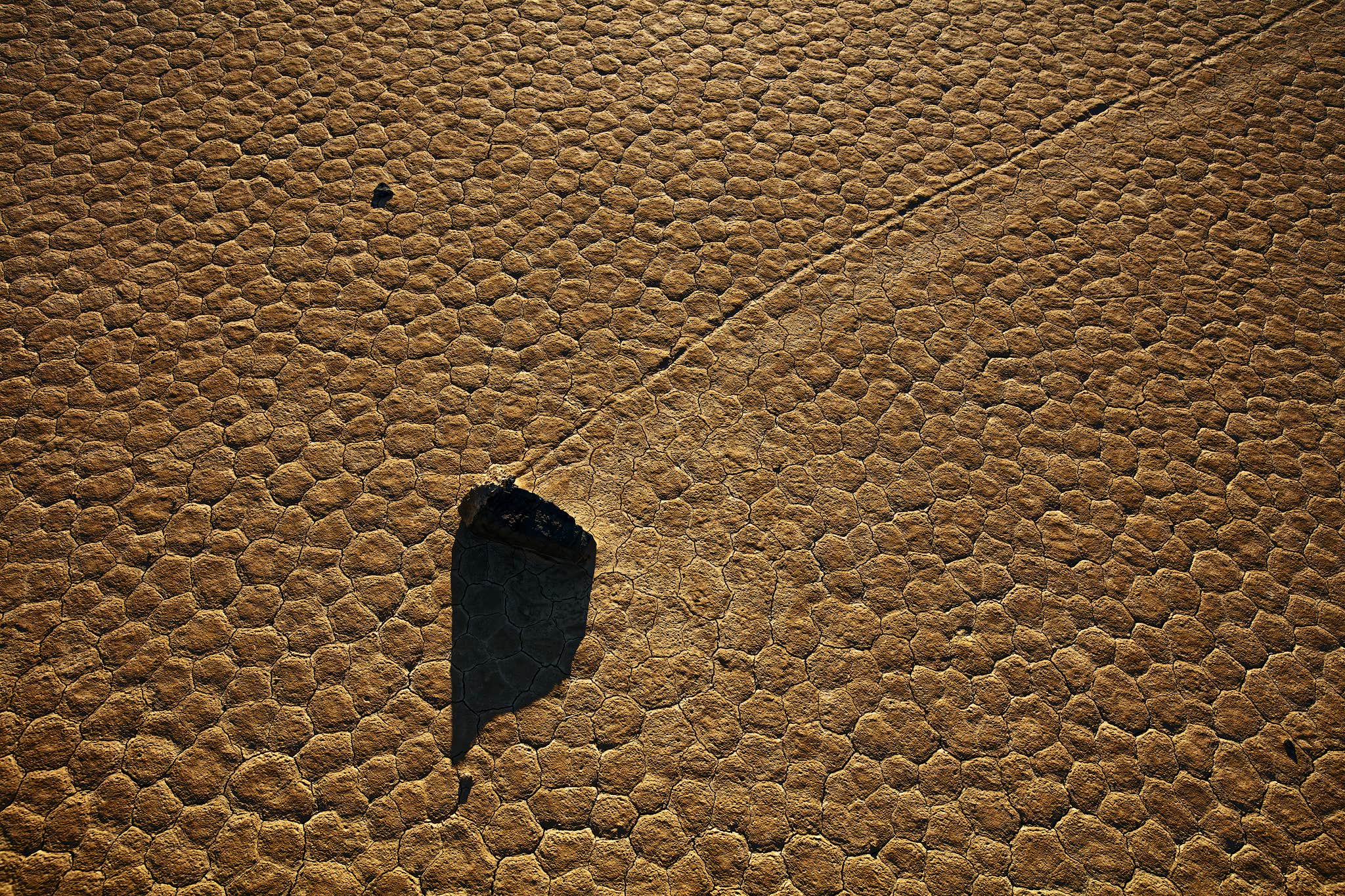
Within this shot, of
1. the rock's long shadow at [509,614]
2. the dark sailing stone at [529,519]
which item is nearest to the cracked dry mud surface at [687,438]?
the rock's long shadow at [509,614]

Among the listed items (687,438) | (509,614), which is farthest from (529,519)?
(687,438)

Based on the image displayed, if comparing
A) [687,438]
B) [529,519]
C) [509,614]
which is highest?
[687,438]

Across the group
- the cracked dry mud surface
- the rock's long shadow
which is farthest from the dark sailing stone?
the cracked dry mud surface

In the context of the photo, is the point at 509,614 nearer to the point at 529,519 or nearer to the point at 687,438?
the point at 529,519

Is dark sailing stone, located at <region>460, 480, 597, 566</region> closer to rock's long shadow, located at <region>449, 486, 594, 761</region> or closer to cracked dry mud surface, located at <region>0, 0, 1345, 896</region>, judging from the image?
rock's long shadow, located at <region>449, 486, 594, 761</region>

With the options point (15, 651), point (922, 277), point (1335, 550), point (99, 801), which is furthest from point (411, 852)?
point (1335, 550)

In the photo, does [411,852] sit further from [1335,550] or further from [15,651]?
[1335,550]
